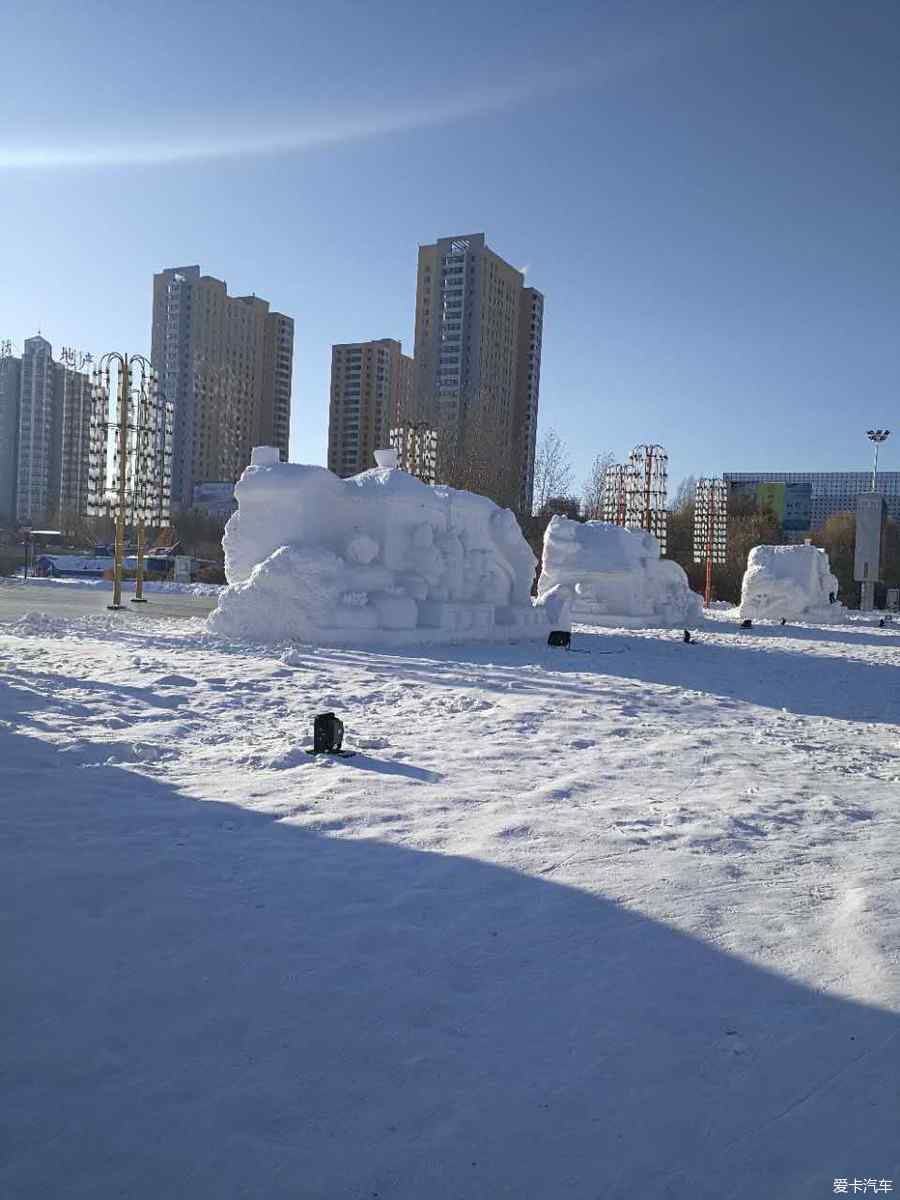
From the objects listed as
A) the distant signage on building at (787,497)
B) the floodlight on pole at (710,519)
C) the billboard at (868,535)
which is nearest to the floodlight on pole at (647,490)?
the floodlight on pole at (710,519)

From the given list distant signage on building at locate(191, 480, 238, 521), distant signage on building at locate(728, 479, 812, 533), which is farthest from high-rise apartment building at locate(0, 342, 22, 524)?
distant signage on building at locate(728, 479, 812, 533)

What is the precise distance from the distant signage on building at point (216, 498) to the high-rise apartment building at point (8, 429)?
452 inches

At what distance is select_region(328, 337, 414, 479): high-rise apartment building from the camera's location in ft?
124

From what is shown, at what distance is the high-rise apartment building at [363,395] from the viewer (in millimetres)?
37719

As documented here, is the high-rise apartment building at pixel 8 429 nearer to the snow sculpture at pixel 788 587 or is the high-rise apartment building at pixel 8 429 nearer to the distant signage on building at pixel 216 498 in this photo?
the distant signage on building at pixel 216 498

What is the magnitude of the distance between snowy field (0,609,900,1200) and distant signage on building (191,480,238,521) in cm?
2968

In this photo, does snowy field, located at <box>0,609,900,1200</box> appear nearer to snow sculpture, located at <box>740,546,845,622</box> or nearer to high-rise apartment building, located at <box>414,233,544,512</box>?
snow sculpture, located at <box>740,546,845,622</box>

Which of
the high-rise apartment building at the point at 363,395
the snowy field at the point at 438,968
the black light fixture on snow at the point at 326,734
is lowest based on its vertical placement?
the snowy field at the point at 438,968

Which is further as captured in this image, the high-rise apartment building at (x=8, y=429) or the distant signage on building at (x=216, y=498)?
the high-rise apartment building at (x=8, y=429)

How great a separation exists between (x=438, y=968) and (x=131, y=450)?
16.2 meters

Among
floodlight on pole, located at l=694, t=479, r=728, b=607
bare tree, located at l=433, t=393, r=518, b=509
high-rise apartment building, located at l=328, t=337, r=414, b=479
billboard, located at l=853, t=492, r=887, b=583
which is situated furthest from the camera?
high-rise apartment building, located at l=328, t=337, r=414, b=479

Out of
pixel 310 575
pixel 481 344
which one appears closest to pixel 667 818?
pixel 310 575

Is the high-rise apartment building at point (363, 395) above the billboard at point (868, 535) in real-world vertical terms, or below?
above

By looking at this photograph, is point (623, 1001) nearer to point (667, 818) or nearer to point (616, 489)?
point (667, 818)
